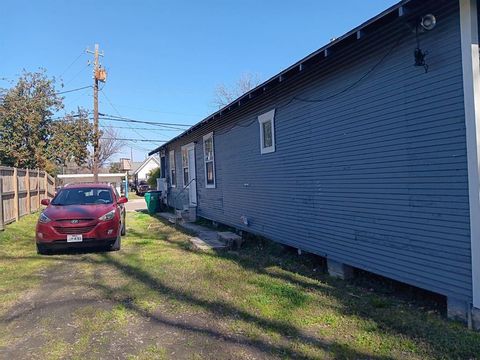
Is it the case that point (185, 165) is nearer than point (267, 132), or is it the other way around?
point (267, 132)

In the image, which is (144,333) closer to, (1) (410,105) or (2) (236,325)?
(2) (236,325)

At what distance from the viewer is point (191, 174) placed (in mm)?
16484

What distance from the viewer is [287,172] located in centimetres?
850

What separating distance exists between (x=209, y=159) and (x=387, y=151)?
9.03 m

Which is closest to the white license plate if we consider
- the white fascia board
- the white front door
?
the white front door

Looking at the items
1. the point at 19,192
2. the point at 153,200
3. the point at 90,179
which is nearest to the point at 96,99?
the point at 153,200

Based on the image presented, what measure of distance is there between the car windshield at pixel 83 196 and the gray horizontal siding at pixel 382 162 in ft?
14.1

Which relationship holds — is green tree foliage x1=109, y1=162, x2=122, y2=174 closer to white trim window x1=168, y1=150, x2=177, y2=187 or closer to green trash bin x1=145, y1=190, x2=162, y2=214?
green trash bin x1=145, y1=190, x2=162, y2=214

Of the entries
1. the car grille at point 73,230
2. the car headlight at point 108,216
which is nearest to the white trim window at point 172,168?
the car headlight at point 108,216

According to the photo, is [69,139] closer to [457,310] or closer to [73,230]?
[73,230]

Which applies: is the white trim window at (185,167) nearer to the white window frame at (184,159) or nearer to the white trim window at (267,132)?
the white window frame at (184,159)

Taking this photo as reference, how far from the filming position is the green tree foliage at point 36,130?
79.5 ft

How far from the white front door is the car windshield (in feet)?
17.7

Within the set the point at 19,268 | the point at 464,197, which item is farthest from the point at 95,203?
the point at 464,197
